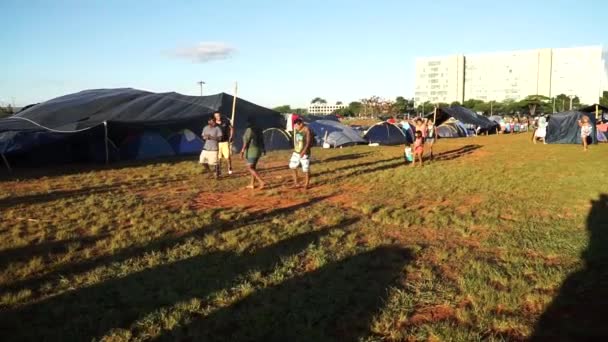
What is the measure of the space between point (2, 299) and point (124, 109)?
1511cm

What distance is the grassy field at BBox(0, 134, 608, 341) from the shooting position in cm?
406

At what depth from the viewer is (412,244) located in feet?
20.8

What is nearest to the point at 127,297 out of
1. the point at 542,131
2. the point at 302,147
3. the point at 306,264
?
the point at 306,264

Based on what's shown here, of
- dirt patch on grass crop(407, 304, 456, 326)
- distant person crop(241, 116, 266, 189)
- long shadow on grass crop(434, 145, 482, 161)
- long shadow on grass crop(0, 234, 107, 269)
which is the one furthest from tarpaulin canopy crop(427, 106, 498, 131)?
dirt patch on grass crop(407, 304, 456, 326)

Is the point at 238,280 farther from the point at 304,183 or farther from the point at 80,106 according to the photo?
the point at 80,106

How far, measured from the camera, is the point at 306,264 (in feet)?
18.1

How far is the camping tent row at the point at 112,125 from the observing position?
16156 millimetres

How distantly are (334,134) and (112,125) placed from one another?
10.4 metres

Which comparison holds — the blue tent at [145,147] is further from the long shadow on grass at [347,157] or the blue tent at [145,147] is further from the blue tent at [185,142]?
the long shadow on grass at [347,157]

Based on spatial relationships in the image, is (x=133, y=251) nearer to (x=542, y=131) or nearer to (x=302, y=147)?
(x=302, y=147)

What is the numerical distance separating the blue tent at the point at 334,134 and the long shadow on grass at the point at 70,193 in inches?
473

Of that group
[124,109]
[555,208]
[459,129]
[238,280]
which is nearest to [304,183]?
[555,208]

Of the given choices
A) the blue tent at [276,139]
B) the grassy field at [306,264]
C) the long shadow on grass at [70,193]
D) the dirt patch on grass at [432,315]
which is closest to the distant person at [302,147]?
the grassy field at [306,264]

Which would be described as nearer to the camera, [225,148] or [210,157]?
[210,157]
